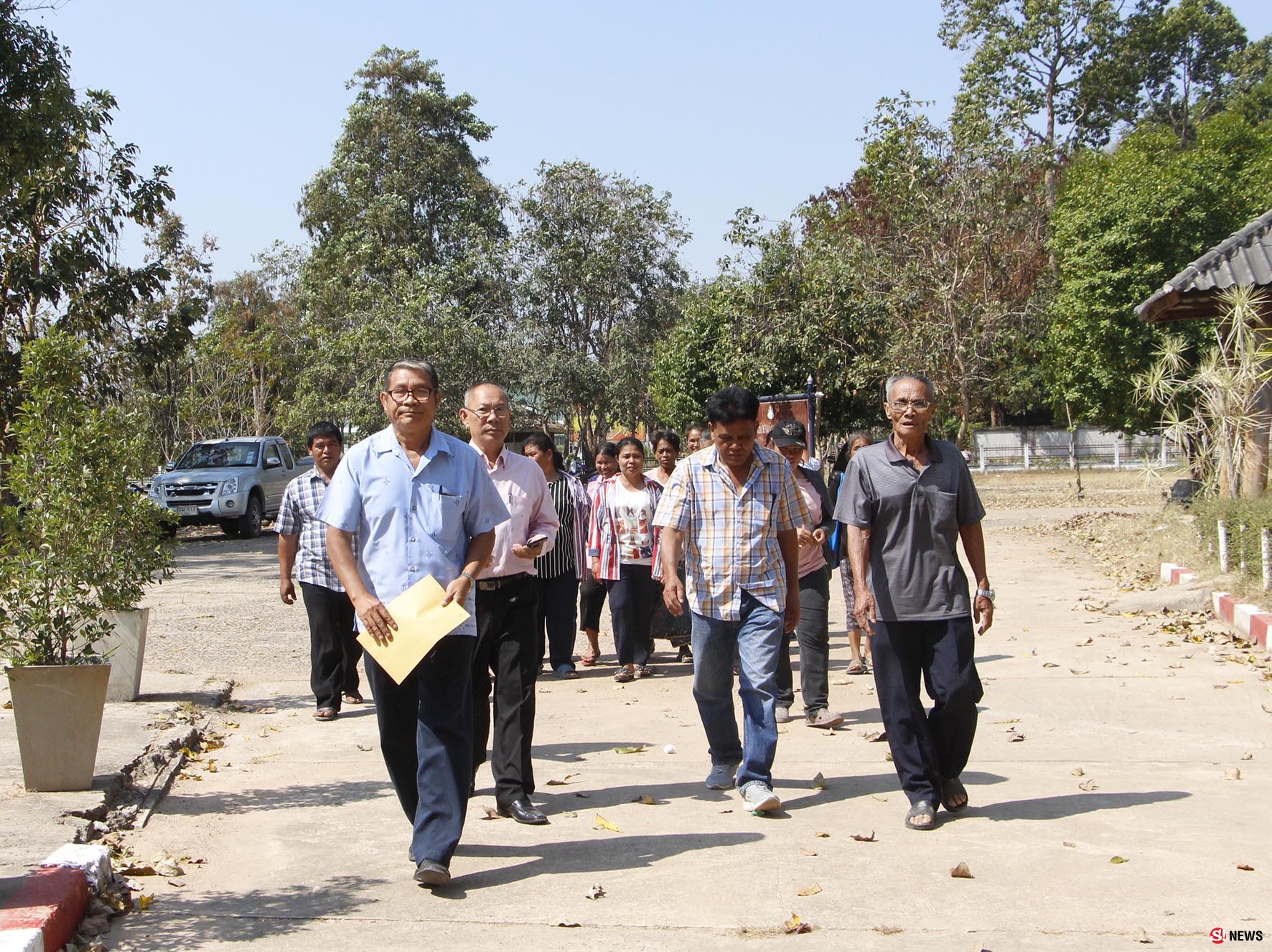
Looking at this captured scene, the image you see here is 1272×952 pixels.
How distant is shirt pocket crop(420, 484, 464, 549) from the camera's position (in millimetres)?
5227

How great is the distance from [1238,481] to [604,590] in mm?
9993

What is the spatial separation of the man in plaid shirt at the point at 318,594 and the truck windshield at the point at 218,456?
19.4 meters

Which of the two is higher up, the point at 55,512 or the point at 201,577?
the point at 55,512

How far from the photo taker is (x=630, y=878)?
5.27 metres

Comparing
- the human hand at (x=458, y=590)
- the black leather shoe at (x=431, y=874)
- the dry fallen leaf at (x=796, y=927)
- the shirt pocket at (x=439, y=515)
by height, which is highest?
the shirt pocket at (x=439, y=515)

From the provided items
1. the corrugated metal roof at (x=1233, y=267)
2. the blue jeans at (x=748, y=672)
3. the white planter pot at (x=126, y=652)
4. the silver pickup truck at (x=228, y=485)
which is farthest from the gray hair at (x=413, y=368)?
the silver pickup truck at (x=228, y=485)

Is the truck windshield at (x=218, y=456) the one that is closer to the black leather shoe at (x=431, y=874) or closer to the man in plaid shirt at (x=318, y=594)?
the man in plaid shirt at (x=318, y=594)

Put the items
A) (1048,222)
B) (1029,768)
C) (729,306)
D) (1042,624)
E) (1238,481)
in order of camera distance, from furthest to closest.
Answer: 1. (1048,222)
2. (729,306)
3. (1238,481)
4. (1042,624)
5. (1029,768)

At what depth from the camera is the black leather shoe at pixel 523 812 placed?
6.12 meters

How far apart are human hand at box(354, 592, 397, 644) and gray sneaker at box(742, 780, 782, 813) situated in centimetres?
209

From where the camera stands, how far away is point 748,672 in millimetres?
6234

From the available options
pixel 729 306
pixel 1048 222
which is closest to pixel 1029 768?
pixel 729 306

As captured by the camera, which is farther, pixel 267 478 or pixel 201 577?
pixel 267 478

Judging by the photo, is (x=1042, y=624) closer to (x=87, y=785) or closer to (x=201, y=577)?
(x=87, y=785)
